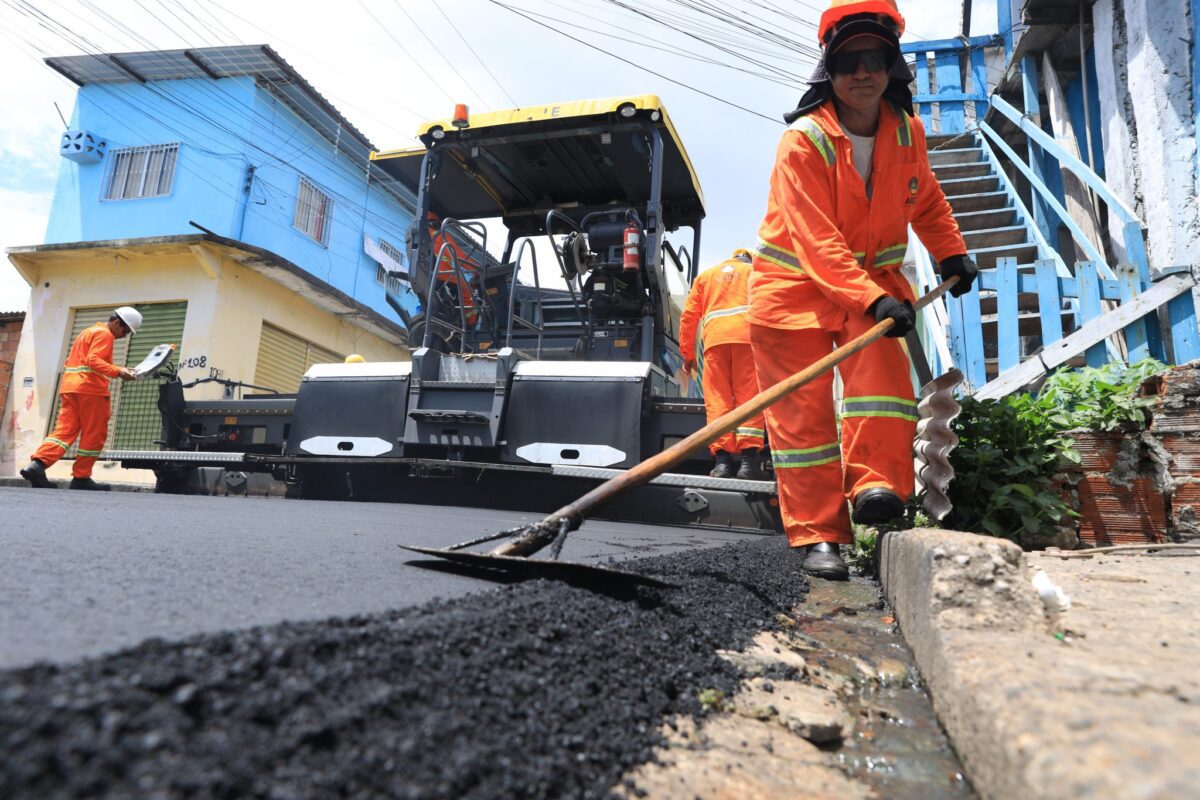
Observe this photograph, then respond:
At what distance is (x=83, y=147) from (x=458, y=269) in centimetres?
1148

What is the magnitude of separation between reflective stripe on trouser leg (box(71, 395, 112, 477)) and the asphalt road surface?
3304 millimetres

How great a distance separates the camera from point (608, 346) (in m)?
5.11

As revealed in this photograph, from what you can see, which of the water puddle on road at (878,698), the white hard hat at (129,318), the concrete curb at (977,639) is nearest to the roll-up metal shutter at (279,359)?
the white hard hat at (129,318)

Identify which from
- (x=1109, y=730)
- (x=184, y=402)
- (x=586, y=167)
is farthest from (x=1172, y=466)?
(x=184, y=402)

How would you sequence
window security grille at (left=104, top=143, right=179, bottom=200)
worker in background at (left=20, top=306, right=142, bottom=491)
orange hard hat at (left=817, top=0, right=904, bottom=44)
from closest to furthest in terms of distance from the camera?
1. orange hard hat at (left=817, top=0, right=904, bottom=44)
2. worker in background at (left=20, top=306, right=142, bottom=491)
3. window security grille at (left=104, top=143, right=179, bottom=200)

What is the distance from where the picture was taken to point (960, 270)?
2742 millimetres

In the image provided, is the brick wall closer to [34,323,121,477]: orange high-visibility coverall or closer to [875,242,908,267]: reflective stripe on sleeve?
[34,323,121,477]: orange high-visibility coverall

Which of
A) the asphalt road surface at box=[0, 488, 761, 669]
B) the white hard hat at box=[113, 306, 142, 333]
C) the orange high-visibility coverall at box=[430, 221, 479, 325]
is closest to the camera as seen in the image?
the asphalt road surface at box=[0, 488, 761, 669]

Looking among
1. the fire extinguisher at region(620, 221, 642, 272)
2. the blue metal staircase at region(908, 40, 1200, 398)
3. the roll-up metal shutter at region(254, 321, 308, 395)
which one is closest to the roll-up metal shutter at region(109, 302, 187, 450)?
the roll-up metal shutter at region(254, 321, 308, 395)

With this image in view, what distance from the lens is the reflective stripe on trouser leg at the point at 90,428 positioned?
→ 5.70 metres

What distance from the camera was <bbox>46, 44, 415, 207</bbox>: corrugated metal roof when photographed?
12117 mm

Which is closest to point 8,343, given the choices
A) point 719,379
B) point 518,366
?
point 518,366

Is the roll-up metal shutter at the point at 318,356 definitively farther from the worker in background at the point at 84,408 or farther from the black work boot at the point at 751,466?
the black work boot at the point at 751,466

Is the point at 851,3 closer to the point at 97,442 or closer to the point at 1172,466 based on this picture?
the point at 1172,466
